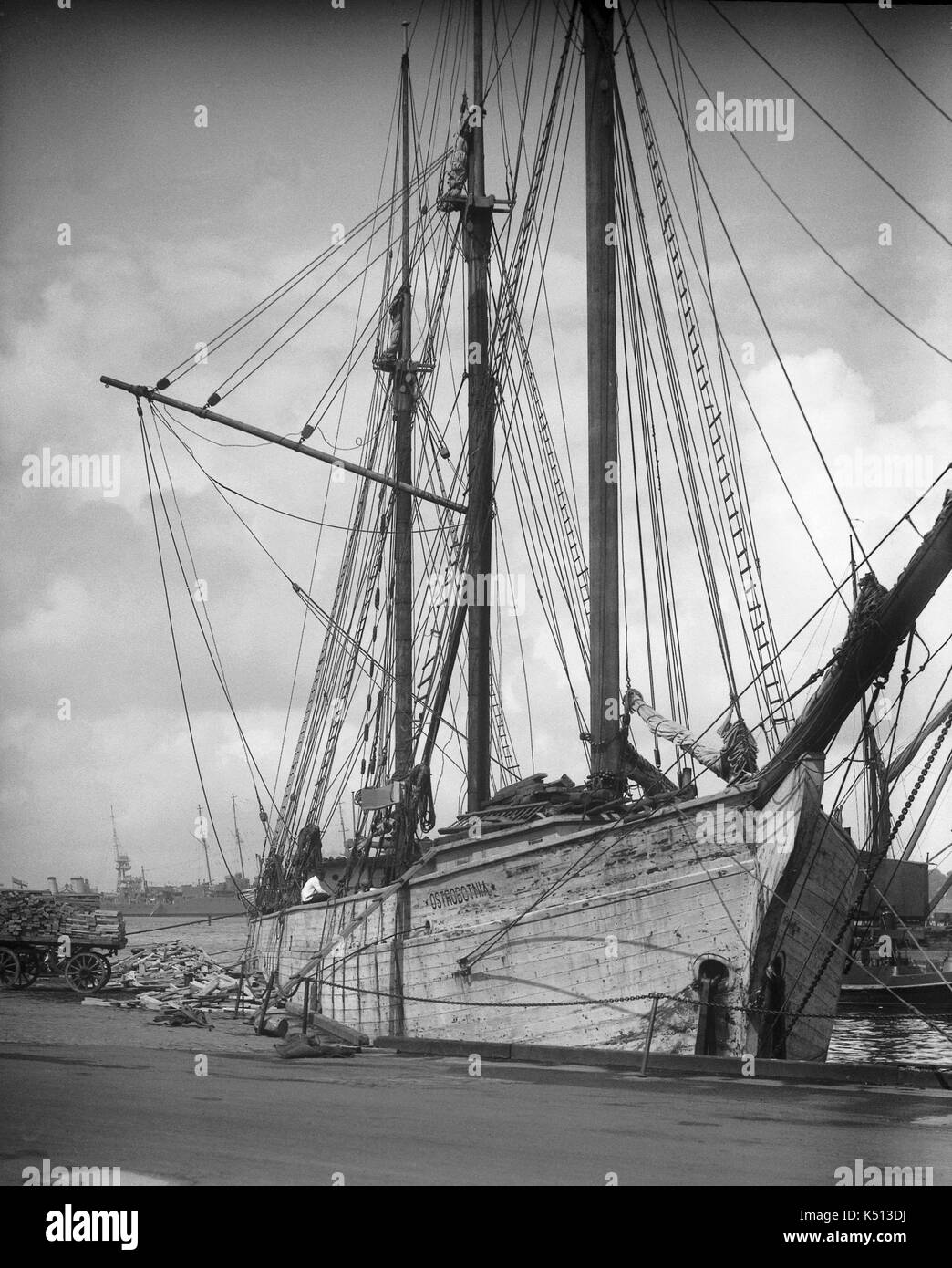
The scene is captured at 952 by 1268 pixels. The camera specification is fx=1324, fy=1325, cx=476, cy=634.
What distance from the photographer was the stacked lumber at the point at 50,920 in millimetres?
27250

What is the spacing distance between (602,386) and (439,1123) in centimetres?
1135

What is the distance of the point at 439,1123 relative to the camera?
10.2 m

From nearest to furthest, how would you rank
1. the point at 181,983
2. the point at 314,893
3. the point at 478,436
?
the point at 478,436
the point at 314,893
the point at 181,983

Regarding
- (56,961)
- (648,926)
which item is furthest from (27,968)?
(648,926)

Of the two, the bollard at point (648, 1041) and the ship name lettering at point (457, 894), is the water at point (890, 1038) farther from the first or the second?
the bollard at point (648, 1041)

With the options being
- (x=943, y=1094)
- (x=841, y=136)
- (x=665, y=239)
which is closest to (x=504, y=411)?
(x=665, y=239)

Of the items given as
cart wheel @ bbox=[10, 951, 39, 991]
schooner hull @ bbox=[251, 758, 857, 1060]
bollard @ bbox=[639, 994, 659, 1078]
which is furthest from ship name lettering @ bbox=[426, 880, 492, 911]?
cart wheel @ bbox=[10, 951, 39, 991]

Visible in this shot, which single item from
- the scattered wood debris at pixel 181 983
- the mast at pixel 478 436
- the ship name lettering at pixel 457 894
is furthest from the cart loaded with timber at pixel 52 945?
the ship name lettering at pixel 457 894

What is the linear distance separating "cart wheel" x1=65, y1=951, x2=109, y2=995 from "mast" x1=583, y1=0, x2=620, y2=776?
14154 millimetres

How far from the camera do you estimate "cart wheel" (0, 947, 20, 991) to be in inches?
1030

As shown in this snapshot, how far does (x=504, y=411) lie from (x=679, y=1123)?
662 inches

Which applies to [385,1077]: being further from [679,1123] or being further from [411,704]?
[411,704]

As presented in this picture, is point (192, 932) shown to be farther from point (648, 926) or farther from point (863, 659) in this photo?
point (863, 659)
